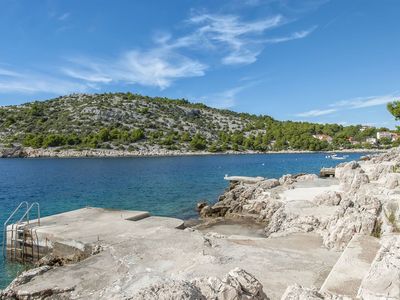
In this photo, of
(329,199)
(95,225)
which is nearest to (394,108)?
(329,199)

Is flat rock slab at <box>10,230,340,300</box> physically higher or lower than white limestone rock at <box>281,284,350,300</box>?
lower

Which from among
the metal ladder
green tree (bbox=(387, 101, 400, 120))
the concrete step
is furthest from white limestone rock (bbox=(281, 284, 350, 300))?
green tree (bbox=(387, 101, 400, 120))

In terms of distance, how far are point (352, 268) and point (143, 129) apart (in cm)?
11457

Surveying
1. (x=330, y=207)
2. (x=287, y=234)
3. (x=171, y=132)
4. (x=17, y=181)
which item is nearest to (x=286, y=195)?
(x=330, y=207)

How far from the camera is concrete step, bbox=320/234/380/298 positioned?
546 cm

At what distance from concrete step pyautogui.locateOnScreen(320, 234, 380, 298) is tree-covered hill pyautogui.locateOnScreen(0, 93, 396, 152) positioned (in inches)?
3898

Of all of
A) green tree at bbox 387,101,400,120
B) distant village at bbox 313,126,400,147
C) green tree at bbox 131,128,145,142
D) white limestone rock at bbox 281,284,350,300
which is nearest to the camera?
white limestone rock at bbox 281,284,350,300

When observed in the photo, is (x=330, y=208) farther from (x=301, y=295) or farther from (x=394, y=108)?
(x=394, y=108)

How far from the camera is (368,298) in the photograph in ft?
12.9

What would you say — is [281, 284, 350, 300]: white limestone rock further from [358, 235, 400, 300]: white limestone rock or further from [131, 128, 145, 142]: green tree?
[131, 128, 145, 142]: green tree

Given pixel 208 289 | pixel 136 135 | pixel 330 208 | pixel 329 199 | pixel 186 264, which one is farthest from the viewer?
pixel 136 135

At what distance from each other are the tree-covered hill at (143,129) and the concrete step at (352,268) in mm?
99002

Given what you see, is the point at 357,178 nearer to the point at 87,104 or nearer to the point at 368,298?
the point at 368,298

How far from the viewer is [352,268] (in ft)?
20.2
